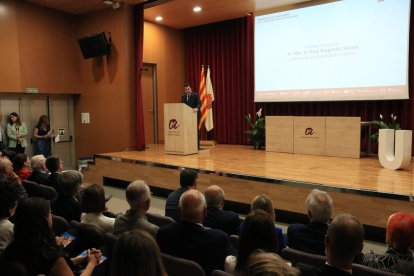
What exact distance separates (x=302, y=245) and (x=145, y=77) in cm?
746

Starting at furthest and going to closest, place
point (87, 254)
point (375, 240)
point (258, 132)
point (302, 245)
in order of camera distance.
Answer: point (258, 132)
point (375, 240)
point (302, 245)
point (87, 254)

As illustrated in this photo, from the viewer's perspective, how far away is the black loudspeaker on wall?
8.08 m

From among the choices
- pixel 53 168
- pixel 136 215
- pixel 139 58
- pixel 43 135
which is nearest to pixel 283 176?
pixel 136 215

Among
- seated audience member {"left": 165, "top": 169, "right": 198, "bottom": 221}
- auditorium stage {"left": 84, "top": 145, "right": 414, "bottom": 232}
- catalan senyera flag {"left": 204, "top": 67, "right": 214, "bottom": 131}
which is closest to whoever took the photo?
seated audience member {"left": 165, "top": 169, "right": 198, "bottom": 221}

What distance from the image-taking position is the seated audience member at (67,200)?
3.03 m

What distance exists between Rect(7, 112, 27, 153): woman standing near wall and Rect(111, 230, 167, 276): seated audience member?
7.16 meters

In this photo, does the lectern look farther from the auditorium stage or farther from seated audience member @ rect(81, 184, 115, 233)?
seated audience member @ rect(81, 184, 115, 233)

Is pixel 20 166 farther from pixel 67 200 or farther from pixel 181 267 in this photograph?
pixel 181 267

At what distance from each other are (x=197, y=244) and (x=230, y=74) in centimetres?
766

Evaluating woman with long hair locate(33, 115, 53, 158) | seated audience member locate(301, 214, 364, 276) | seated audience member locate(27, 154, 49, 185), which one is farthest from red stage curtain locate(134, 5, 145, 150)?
seated audience member locate(301, 214, 364, 276)

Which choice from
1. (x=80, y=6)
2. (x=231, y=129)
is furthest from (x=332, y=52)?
(x=80, y=6)

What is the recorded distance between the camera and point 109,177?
7070 millimetres

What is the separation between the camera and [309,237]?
2.30 m

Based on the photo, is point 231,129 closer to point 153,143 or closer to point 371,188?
point 153,143
